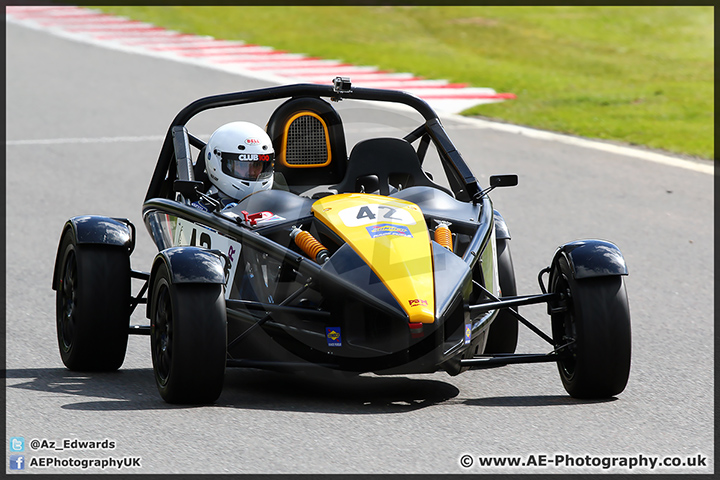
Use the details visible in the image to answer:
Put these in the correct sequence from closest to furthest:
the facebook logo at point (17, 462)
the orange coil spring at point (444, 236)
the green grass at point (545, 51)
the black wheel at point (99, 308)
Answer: the facebook logo at point (17, 462) → the orange coil spring at point (444, 236) → the black wheel at point (99, 308) → the green grass at point (545, 51)

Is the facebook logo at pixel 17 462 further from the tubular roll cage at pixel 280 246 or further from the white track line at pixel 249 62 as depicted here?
Result: the white track line at pixel 249 62

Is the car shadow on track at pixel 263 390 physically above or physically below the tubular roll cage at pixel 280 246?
below

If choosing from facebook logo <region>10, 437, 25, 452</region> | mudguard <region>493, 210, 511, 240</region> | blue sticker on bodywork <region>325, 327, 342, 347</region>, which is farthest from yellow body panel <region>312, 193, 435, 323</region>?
facebook logo <region>10, 437, 25, 452</region>

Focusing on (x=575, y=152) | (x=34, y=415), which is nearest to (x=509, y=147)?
(x=575, y=152)

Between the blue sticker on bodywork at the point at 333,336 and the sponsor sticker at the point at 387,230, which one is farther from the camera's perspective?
the sponsor sticker at the point at 387,230

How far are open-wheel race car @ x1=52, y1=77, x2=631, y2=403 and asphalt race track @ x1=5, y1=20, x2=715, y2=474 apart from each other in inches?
8.7

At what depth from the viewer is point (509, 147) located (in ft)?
45.0

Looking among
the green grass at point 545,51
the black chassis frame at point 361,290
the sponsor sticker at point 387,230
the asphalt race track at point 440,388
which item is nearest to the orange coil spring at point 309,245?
the black chassis frame at point 361,290

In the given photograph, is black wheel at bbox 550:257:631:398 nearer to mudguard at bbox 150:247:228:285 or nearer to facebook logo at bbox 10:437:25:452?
mudguard at bbox 150:247:228:285

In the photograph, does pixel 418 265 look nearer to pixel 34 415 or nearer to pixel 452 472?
pixel 452 472

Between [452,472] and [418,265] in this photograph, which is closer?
[452,472]

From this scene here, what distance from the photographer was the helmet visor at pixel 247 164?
264 inches

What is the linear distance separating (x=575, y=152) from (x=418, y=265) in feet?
27.7
